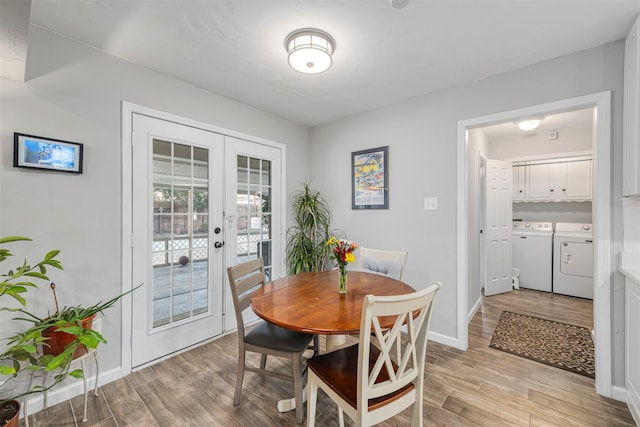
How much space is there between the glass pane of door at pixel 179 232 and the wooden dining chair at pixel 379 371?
1.65 meters

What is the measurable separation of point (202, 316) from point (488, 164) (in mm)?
4492

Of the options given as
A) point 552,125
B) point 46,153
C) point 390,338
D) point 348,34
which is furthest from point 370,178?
point 552,125

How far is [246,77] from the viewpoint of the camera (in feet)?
7.87

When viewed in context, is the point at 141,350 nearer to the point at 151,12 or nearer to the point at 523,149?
the point at 151,12

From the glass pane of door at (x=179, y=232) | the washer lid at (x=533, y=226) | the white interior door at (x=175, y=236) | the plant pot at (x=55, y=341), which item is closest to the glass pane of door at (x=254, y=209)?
the white interior door at (x=175, y=236)

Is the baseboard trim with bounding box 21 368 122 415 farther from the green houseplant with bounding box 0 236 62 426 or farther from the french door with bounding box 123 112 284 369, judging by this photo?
the green houseplant with bounding box 0 236 62 426

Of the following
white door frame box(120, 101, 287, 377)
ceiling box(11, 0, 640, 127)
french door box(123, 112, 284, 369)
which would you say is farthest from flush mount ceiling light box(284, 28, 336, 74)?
white door frame box(120, 101, 287, 377)

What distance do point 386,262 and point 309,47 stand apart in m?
1.84

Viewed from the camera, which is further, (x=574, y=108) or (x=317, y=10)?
(x=574, y=108)

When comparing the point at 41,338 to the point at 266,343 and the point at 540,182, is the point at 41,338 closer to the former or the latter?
the point at 266,343

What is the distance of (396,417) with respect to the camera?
1694 millimetres

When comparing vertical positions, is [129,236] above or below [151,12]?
below

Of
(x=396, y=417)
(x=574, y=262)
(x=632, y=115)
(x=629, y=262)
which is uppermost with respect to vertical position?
(x=632, y=115)

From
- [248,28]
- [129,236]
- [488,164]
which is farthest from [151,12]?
[488,164]
